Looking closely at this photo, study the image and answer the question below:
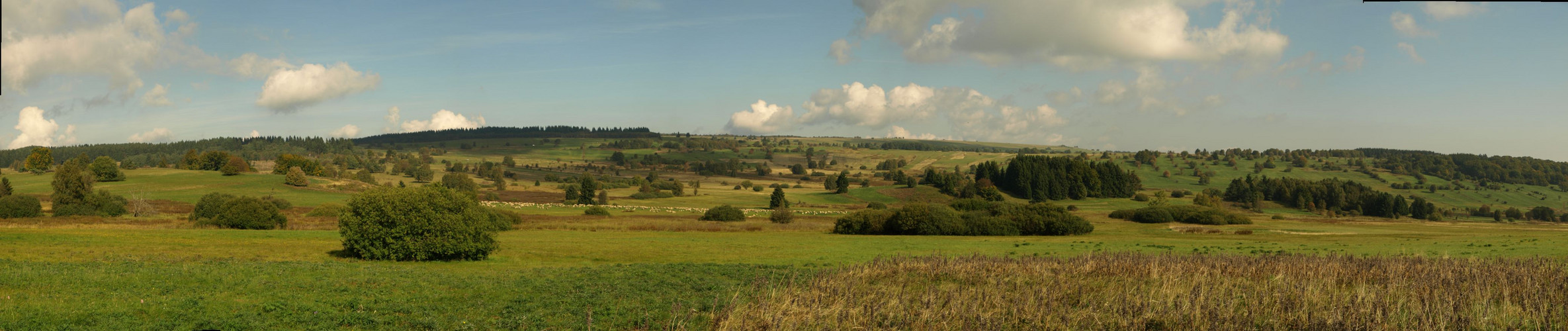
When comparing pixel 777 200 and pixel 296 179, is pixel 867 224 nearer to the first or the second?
pixel 777 200

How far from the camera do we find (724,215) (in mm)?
95500

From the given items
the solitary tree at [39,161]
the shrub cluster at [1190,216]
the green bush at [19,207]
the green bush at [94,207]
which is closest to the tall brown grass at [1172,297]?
the shrub cluster at [1190,216]

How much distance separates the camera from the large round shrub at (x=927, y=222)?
73.4 meters

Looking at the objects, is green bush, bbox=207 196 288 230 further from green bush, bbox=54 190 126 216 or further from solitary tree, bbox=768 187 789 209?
solitary tree, bbox=768 187 789 209

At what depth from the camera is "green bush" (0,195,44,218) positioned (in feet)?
258

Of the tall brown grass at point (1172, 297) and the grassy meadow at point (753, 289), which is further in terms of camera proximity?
the grassy meadow at point (753, 289)

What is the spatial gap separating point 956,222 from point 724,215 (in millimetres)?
31932

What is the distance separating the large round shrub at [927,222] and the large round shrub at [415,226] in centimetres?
4263

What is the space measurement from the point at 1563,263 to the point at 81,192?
425 ft

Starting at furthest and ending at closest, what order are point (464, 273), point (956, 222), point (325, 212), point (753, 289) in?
point (325, 212) → point (956, 222) → point (464, 273) → point (753, 289)

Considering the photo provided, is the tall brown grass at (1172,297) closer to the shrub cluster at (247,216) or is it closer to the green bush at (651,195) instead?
the shrub cluster at (247,216)

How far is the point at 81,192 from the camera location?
93.4 meters

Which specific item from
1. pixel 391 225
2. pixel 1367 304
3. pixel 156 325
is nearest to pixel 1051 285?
pixel 1367 304

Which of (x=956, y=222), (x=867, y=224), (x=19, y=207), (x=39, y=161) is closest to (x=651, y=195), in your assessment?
(x=867, y=224)
